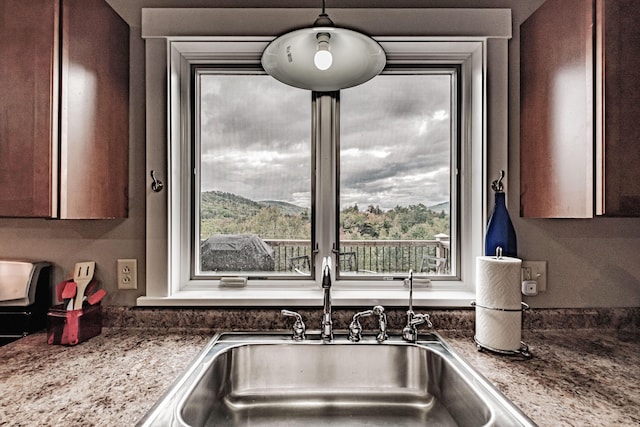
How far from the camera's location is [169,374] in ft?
3.32

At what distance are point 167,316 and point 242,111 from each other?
878 mm

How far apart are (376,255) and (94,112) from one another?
1.17m

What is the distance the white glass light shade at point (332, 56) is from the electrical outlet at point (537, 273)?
0.93 meters

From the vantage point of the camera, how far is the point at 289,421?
111cm

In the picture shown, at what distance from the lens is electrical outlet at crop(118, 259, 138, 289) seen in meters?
1.42

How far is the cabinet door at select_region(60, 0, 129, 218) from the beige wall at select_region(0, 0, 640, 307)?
0.17 ft

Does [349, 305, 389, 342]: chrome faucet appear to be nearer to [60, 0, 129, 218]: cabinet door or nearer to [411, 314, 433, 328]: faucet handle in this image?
[411, 314, 433, 328]: faucet handle

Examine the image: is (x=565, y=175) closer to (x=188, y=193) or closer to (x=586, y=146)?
(x=586, y=146)

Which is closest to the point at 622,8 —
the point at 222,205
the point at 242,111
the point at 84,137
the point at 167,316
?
the point at 242,111

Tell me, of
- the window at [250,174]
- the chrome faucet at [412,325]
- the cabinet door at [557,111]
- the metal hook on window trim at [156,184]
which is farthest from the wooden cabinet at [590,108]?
the metal hook on window trim at [156,184]

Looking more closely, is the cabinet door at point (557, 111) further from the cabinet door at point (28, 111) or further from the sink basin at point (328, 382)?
the cabinet door at point (28, 111)

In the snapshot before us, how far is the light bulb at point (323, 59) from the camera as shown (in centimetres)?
102

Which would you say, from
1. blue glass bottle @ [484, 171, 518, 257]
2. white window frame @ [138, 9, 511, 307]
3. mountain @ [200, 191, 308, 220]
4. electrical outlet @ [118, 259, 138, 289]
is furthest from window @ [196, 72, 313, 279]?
blue glass bottle @ [484, 171, 518, 257]

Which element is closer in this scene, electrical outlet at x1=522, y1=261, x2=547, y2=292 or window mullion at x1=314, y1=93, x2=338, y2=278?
electrical outlet at x1=522, y1=261, x2=547, y2=292
